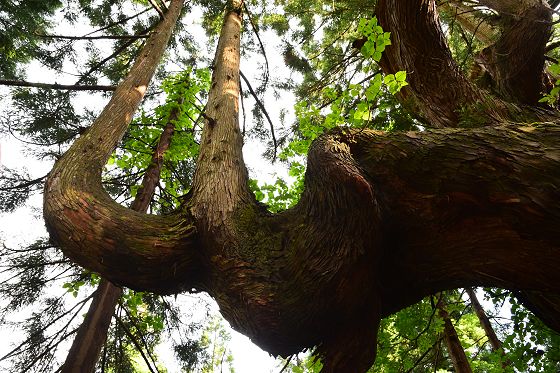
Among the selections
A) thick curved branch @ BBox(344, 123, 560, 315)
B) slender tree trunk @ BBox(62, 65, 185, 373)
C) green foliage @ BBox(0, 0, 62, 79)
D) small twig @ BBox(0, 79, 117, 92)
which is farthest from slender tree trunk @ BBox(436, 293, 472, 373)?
green foliage @ BBox(0, 0, 62, 79)

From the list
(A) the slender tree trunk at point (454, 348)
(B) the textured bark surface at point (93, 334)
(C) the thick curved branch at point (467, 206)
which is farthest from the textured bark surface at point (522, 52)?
(B) the textured bark surface at point (93, 334)

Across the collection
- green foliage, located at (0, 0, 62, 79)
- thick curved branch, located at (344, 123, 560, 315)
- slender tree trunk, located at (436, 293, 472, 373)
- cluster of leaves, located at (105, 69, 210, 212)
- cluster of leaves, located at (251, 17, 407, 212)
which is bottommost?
thick curved branch, located at (344, 123, 560, 315)

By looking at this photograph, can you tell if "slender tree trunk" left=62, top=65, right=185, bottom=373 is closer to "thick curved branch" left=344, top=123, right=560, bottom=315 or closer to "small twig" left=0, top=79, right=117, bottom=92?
"small twig" left=0, top=79, right=117, bottom=92

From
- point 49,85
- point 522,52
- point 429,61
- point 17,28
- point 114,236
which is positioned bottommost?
point 114,236

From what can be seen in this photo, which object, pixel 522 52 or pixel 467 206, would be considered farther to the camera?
pixel 522 52

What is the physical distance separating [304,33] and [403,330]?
6.21 metres

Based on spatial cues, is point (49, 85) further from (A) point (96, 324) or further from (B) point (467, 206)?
(B) point (467, 206)

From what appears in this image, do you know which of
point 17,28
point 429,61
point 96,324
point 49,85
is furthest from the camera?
point 17,28

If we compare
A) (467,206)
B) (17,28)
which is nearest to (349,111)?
(467,206)

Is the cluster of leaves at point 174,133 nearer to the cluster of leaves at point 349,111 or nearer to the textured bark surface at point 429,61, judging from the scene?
the cluster of leaves at point 349,111

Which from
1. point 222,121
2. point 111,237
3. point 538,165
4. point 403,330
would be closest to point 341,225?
point 538,165

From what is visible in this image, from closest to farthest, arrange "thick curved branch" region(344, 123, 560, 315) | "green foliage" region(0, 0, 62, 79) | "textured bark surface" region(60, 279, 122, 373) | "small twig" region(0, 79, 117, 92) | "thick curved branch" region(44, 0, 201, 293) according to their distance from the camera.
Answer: "thick curved branch" region(344, 123, 560, 315) < "thick curved branch" region(44, 0, 201, 293) < "textured bark surface" region(60, 279, 122, 373) < "small twig" region(0, 79, 117, 92) < "green foliage" region(0, 0, 62, 79)

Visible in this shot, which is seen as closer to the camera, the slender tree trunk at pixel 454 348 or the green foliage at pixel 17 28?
the slender tree trunk at pixel 454 348

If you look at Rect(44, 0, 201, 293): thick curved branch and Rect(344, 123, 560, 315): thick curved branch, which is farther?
Rect(44, 0, 201, 293): thick curved branch
